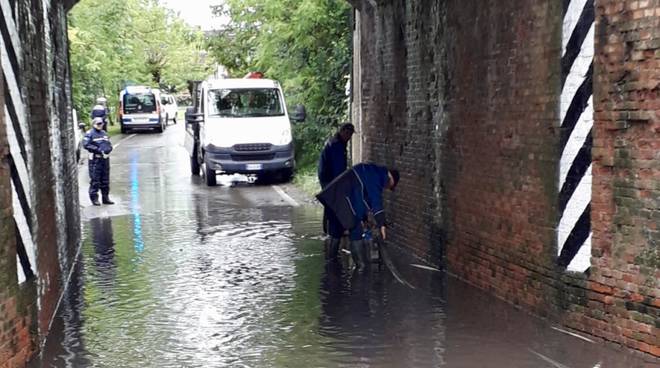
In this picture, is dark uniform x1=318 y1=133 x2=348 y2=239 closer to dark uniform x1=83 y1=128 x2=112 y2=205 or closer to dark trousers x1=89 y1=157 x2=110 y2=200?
dark uniform x1=83 y1=128 x2=112 y2=205

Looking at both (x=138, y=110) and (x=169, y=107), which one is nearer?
(x=138, y=110)

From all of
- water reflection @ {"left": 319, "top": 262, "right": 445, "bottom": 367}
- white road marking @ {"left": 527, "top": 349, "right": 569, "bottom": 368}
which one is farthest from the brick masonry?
water reflection @ {"left": 319, "top": 262, "right": 445, "bottom": 367}

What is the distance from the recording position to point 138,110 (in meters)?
42.7

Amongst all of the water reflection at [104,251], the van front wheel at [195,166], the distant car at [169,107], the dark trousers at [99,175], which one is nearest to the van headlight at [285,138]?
the van front wheel at [195,166]

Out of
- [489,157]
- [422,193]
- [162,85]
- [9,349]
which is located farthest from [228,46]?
[162,85]

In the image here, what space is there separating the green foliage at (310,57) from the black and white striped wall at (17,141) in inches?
485

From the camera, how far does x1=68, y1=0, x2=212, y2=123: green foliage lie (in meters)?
32.4

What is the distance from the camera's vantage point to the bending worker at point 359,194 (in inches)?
348

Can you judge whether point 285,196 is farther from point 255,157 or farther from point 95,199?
point 95,199

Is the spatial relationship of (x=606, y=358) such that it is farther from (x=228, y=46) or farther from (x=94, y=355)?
(x=228, y=46)

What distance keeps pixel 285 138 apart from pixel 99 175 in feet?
15.9

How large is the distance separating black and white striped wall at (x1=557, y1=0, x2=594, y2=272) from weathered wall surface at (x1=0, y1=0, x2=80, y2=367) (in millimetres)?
4246

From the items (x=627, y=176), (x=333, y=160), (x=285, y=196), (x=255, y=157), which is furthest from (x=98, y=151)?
(x=627, y=176)

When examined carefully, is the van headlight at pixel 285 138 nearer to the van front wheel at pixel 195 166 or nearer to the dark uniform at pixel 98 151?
the van front wheel at pixel 195 166
